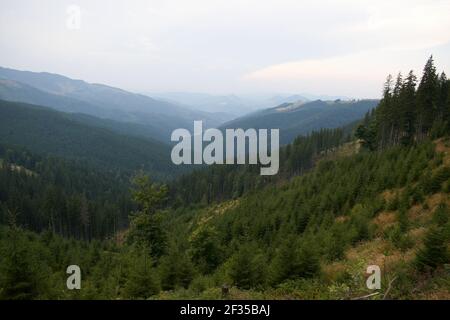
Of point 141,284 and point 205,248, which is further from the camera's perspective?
point 205,248

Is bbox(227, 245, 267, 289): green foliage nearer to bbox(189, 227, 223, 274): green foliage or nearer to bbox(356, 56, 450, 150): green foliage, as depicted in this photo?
bbox(189, 227, 223, 274): green foliage

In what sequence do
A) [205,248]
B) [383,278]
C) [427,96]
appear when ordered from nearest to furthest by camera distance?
[383,278], [205,248], [427,96]

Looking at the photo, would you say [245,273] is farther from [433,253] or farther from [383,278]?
[433,253]

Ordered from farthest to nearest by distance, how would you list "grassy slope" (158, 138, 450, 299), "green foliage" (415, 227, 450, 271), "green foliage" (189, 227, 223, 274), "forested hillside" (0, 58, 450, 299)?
1. "green foliage" (189, 227, 223, 274)
2. "green foliage" (415, 227, 450, 271)
3. "forested hillside" (0, 58, 450, 299)
4. "grassy slope" (158, 138, 450, 299)

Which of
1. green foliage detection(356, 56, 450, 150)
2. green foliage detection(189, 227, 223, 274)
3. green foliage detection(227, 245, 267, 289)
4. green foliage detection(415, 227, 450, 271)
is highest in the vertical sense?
green foliage detection(356, 56, 450, 150)

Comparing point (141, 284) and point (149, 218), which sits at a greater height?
point (141, 284)

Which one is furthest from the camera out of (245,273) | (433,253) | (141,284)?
(245,273)

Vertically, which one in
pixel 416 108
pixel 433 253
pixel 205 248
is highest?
pixel 416 108

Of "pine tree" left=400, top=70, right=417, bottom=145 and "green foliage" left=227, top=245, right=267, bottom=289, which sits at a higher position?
"pine tree" left=400, top=70, right=417, bottom=145

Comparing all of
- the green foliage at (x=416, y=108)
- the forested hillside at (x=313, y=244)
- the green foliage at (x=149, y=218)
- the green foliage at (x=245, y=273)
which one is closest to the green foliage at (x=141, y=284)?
the forested hillside at (x=313, y=244)

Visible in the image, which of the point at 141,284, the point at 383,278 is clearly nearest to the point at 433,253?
the point at 383,278

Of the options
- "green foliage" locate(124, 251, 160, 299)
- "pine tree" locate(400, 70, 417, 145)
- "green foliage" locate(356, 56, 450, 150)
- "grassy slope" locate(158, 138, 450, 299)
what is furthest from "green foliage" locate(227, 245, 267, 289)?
"pine tree" locate(400, 70, 417, 145)
